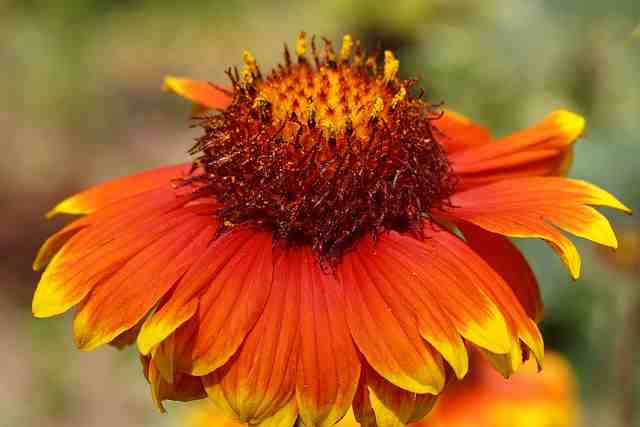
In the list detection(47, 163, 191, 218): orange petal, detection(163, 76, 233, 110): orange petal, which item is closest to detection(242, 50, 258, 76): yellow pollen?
detection(163, 76, 233, 110): orange petal

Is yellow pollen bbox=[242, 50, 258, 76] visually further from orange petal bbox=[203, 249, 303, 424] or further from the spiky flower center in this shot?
orange petal bbox=[203, 249, 303, 424]

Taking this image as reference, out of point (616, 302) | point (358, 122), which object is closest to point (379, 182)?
point (358, 122)

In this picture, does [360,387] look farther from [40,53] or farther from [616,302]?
[40,53]

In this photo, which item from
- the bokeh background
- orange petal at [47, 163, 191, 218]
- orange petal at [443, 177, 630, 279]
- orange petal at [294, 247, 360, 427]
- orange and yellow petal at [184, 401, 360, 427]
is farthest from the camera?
the bokeh background

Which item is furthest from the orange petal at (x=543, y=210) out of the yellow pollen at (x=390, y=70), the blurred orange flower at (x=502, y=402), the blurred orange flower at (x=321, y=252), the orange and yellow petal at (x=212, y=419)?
the blurred orange flower at (x=502, y=402)

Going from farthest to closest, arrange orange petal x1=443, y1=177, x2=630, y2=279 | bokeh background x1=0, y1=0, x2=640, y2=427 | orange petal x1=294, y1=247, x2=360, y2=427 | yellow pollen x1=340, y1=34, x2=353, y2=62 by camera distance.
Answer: bokeh background x1=0, y1=0, x2=640, y2=427, yellow pollen x1=340, y1=34, x2=353, y2=62, orange petal x1=443, y1=177, x2=630, y2=279, orange petal x1=294, y1=247, x2=360, y2=427

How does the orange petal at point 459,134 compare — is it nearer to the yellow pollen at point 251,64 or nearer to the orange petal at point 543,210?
the orange petal at point 543,210
